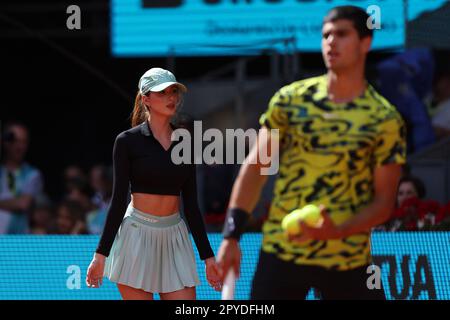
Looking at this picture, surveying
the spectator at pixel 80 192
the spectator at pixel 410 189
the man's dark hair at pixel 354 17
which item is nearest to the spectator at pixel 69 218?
the spectator at pixel 80 192

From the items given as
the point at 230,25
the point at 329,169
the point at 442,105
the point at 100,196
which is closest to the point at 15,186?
the point at 100,196

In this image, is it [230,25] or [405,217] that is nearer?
[405,217]

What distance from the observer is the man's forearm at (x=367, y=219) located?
4.09 meters

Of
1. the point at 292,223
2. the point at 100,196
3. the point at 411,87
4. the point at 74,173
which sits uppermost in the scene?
the point at 411,87

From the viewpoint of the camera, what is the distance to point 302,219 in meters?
3.97

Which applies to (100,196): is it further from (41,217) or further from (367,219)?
(367,219)

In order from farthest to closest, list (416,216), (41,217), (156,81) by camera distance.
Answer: (41,217) → (416,216) → (156,81)

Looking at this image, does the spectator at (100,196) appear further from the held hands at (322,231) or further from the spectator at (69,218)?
the held hands at (322,231)

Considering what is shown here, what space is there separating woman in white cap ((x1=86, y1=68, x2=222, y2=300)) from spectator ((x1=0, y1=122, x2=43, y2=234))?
5565 mm

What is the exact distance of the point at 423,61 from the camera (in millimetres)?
10898

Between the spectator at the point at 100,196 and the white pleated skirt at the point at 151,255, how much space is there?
4.37m

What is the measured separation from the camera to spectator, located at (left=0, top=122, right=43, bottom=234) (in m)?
10.9

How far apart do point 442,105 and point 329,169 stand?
22.2 feet

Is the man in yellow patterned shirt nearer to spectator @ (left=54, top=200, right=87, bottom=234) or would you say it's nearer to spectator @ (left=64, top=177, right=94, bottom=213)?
spectator @ (left=54, top=200, right=87, bottom=234)
